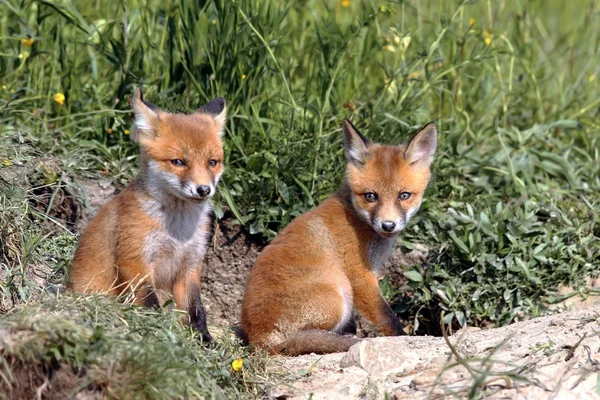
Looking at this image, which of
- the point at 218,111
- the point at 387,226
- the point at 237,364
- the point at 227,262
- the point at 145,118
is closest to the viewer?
the point at 237,364

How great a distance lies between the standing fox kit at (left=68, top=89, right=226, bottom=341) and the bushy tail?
1.52 ft

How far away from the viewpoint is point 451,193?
649 centimetres

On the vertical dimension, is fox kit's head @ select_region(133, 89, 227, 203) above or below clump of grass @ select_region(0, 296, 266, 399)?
above

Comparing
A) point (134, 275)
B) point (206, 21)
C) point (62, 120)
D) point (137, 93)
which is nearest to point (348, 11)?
point (206, 21)

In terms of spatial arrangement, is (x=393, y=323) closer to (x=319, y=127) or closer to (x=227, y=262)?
(x=227, y=262)

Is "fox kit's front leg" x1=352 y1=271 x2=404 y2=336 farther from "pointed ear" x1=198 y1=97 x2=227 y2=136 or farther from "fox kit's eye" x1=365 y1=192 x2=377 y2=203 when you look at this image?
"pointed ear" x1=198 y1=97 x2=227 y2=136

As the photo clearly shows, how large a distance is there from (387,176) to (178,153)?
1.39 meters

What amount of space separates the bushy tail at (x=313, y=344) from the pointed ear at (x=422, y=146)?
1.36 m

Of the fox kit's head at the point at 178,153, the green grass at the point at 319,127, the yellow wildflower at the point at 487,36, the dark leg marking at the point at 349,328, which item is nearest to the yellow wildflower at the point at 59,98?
the green grass at the point at 319,127

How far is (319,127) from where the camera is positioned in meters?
6.13

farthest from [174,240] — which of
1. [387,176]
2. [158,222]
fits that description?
[387,176]

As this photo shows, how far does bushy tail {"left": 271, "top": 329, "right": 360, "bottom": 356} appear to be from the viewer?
4.72m

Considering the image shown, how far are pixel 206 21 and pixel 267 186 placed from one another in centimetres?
132

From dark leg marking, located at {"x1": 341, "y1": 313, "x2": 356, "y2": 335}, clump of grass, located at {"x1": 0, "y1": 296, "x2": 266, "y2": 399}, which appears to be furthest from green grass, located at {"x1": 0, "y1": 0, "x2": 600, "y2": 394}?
clump of grass, located at {"x1": 0, "y1": 296, "x2": 266, "y2": 399}
